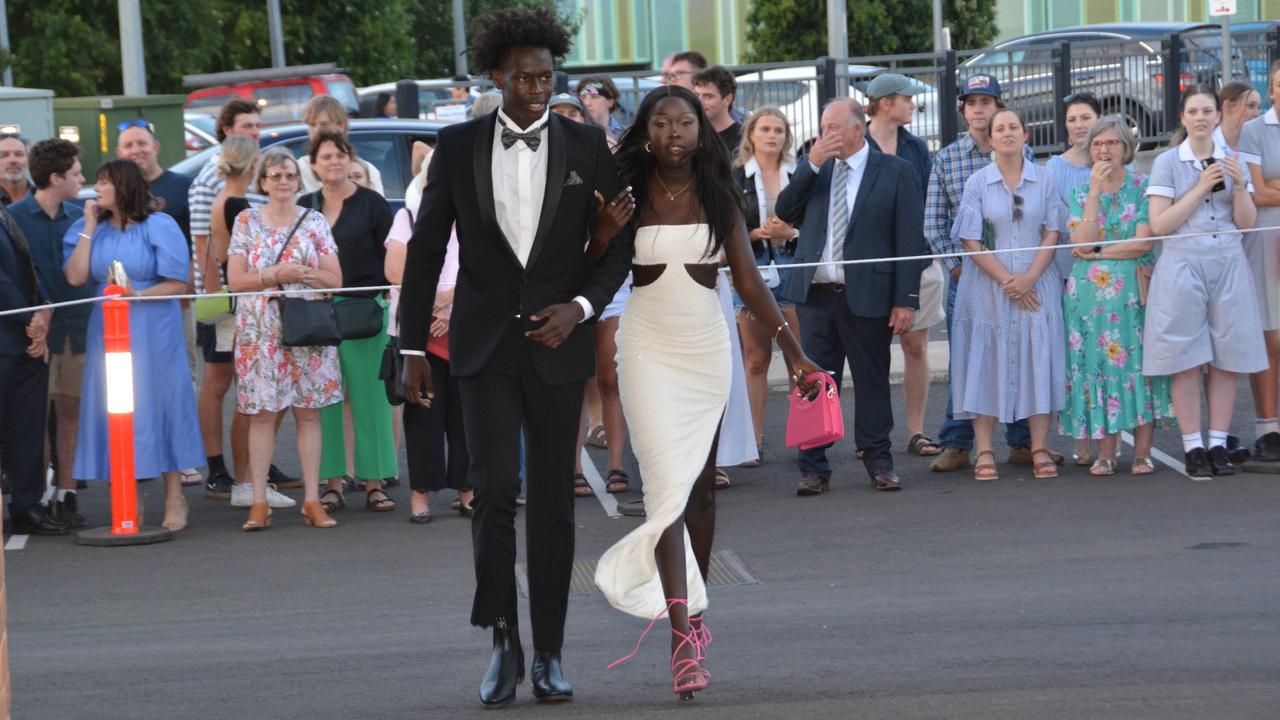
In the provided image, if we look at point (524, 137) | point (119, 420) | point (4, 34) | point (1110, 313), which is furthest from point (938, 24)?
point (524, 137)

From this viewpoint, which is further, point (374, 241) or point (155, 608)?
point (374, 241)

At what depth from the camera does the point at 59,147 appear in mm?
10055

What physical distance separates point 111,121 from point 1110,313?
17169 mm

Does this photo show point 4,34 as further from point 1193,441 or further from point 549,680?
point 549,680

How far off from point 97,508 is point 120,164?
2062 mm

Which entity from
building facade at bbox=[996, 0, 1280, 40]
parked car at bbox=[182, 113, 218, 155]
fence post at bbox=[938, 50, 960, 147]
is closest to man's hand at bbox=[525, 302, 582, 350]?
fence post at bbox=[938, 50, 960, 147]

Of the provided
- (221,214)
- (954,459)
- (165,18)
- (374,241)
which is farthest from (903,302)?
(165,18)

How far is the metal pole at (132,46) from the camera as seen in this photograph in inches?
992

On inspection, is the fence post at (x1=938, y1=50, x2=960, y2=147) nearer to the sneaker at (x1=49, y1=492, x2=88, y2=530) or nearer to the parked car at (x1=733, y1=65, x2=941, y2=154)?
the parked car at (x1=733, y1=65, x2=941, y2=154)

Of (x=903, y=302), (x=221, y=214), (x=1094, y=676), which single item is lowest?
(x=1094, y=676)

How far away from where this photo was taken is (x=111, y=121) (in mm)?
23875

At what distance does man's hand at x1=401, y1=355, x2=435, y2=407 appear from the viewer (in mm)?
5914

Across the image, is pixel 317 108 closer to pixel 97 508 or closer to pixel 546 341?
pixel 97 508

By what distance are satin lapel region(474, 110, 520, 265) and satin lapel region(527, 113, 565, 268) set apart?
3.2 inches
